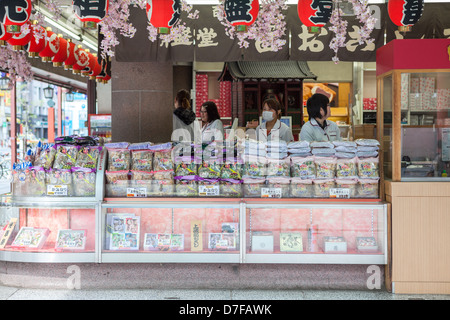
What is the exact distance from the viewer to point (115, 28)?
5727mm

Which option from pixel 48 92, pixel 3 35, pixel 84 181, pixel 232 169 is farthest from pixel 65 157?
pixel 48 92

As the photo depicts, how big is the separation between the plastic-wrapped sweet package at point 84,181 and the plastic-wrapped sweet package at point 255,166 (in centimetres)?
149

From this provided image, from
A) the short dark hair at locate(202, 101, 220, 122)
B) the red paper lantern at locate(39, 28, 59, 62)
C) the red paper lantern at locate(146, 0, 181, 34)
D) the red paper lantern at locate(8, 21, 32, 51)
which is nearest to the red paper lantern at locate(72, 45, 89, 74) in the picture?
the red paper lantern at locate(39, 28, 59, 62)

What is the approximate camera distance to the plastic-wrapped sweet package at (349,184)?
4.29 meters

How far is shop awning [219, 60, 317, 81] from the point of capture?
9.45 m

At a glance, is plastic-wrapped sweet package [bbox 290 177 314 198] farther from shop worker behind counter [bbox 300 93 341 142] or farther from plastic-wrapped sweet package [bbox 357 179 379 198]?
shop worker behind counter [bbox 300 93 341 142]

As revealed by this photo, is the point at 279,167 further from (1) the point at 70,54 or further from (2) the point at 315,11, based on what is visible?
(1) the point at 70,54

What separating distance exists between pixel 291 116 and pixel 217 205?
5795mm

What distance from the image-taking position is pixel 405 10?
4.79m

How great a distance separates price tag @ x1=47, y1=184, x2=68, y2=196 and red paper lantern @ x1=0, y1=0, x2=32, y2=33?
1.77m

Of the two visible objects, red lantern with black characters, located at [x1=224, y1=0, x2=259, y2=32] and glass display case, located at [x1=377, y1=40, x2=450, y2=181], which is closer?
glass display case, located at [x1=377, y1=40, x2=450, y2=181]

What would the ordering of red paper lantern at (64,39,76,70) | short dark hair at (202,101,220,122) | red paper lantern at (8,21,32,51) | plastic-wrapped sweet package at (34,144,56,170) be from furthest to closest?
1. red paper lantern at (64,39,76,70)
2. red paper lantern at (8,21,32,51)
3. short dark hair at (202,101,220,122)
4. plastic-wrapped sweet package at (34,144,56,170)

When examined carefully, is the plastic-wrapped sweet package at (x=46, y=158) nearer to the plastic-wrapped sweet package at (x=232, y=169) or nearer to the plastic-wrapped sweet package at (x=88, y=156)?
the plastic-wrapped sweet package at (x=88, y=156)

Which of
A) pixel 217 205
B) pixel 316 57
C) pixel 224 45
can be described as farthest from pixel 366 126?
pixel 217 205
